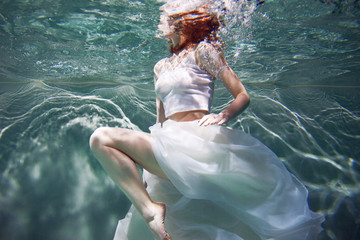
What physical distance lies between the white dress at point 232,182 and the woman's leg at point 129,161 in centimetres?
18

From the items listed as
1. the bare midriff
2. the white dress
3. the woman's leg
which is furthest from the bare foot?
the bare midriff

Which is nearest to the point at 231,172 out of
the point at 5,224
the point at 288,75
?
the point at 5,224

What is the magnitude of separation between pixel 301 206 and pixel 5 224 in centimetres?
330

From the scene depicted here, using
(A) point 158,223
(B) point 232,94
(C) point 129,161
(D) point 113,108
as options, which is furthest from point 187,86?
(D) point 113,108

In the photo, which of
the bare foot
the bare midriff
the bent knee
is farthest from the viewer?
the bare midriff

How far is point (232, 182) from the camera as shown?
5.55ft

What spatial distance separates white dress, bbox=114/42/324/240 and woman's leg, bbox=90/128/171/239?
0.58ft

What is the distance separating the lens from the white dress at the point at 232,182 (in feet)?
5.48

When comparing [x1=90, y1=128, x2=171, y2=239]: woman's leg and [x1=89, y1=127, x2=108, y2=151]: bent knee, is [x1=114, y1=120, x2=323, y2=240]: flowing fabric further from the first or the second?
[x1=89, y1=127, x2=108, y2=151]: bent knee

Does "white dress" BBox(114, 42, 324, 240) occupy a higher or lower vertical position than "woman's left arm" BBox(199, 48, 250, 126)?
lower

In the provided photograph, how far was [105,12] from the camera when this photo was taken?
4059mm

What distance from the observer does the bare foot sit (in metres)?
1.60

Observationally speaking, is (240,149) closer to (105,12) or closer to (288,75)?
(105,12)

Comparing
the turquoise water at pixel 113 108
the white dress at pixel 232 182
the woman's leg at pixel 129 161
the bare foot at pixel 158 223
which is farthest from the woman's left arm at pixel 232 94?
the turquoise water at pixel 113 108
